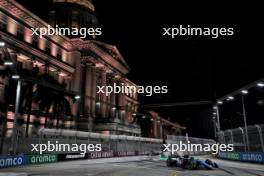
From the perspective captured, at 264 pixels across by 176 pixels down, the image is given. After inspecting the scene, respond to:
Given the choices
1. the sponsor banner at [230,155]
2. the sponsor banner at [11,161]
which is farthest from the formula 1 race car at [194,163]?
the sponsor banner at [11,161]

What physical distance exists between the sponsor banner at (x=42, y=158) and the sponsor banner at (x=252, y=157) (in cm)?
1899

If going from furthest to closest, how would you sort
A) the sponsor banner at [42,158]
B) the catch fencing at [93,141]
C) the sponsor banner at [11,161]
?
the catch fencing at [93,141]
the sponsor banner at [42,158]
the sponsor banner at [11,161]

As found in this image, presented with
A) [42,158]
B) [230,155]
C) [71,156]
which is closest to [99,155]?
[71,156]

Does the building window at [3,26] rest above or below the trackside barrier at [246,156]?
above

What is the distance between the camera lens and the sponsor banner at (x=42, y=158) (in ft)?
78.1

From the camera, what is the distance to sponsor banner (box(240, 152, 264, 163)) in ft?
81.0

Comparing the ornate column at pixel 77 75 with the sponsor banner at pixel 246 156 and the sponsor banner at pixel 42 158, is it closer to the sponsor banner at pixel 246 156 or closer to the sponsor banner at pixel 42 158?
the sponsor banner at pixel 42 158

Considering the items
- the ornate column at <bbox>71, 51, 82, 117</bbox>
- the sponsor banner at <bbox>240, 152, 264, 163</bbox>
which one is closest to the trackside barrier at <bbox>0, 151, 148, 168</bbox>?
the sponsor banner at <bbox>240, 152, 264, 163</bbox>

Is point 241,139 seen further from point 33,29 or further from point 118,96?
point 118,96

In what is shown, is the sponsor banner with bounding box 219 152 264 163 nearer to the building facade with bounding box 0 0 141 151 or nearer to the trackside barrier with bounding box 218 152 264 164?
the trackside barrier with bounding box 218 152 264 164

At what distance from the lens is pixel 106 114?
82.9 meters

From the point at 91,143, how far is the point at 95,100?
36803 millimetres

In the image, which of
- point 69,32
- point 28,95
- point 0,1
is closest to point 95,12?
point 69,32

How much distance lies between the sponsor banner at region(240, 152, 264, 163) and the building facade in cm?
1894
